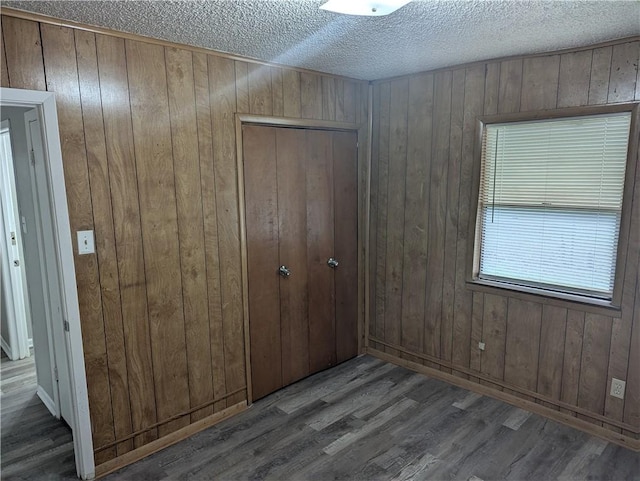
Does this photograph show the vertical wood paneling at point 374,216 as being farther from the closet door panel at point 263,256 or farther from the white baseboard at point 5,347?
the white baseboard at point 5,347

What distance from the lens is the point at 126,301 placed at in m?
2.45

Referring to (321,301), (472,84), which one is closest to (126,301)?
(321,301)

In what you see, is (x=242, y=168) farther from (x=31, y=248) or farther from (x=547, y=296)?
(x=547, y=296)

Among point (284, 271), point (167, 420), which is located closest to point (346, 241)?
point (284, 271)

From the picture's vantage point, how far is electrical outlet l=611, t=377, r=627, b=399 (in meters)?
2.64

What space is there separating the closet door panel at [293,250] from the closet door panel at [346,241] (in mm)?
353

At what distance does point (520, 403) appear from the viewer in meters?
3.08

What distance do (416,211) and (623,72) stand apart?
156 cm

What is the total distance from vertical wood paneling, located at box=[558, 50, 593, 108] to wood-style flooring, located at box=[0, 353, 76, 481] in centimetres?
360

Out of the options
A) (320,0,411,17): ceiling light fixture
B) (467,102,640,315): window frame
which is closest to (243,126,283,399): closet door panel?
(320,0,411,17): ceiling light fixture

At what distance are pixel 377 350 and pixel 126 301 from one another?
2285 millimetres

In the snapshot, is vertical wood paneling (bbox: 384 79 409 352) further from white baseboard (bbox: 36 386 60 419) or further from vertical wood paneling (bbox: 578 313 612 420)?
white baseboard (bbox: 36 386 60 419)

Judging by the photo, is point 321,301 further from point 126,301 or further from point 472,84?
point 472,84

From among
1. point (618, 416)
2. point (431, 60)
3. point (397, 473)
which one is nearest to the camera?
point (397, 473)
